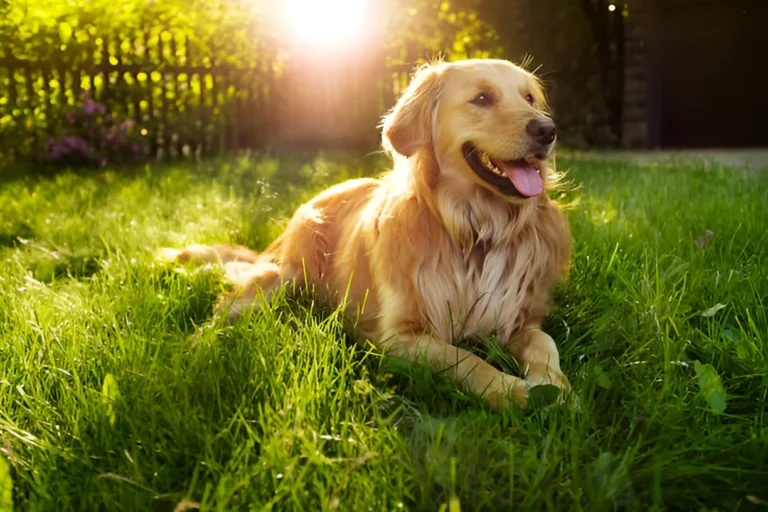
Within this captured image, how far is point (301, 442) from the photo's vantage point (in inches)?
58.9

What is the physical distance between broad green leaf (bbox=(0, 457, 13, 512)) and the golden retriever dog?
3.11 feet

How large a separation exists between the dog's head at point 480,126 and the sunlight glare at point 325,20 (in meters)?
7.10

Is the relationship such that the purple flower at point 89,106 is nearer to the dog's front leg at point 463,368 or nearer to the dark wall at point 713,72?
the dog's front leg at point 463,368

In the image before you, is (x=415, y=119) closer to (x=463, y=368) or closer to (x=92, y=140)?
(x=463, y=368)

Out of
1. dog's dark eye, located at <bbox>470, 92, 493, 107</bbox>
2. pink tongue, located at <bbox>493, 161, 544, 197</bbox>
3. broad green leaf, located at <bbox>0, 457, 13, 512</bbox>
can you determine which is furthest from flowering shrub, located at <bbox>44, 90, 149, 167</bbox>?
broad green leaf, located at <bbox>0, 457, 13, 512</bbox>

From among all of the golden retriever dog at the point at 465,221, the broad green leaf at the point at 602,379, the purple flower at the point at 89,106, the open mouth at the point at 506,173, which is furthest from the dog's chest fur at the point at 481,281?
the purple flower at the point at 89,106

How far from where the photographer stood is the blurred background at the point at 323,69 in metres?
7.73

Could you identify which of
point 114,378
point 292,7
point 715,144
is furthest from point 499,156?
point 715,144

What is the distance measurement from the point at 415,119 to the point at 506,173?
1.36 feet

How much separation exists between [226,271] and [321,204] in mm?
572

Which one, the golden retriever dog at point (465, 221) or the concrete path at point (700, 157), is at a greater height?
the golden retriever dog at point (465, 221)

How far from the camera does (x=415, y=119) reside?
2531 mm

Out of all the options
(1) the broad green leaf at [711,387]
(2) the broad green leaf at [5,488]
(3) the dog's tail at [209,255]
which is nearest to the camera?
(2) the broad green leaf at [5,488]

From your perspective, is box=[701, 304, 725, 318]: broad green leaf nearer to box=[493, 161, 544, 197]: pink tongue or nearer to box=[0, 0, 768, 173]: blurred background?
box=[493, 161, 544, 197]: pink tongue
